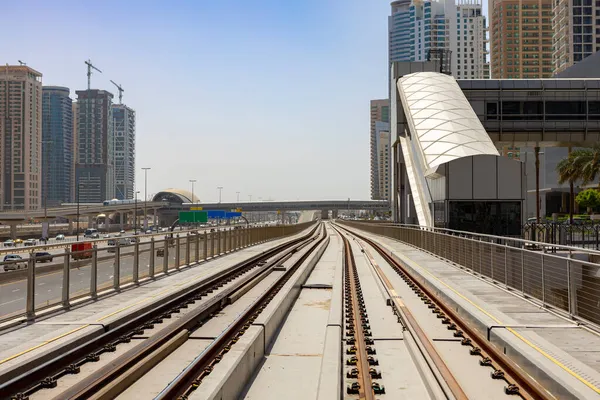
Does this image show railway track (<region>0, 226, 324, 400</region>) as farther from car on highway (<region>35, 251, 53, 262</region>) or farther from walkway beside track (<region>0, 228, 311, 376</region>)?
car on highway (<region>35, 251, 53, 262</region>)

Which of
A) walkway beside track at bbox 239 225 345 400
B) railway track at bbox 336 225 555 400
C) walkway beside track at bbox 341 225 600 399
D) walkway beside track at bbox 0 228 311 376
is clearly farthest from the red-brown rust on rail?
walkway beside track at bbox 0 228 311 376

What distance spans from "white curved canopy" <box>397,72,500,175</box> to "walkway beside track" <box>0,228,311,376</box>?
1079 inches

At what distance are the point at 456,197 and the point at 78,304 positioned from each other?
1000 inches

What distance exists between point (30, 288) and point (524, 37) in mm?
204945

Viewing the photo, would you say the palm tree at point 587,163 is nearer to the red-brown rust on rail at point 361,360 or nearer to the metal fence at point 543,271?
the metal fence at point 543,271

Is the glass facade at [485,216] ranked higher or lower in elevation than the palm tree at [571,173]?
lower

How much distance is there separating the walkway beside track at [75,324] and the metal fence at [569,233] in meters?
18.2

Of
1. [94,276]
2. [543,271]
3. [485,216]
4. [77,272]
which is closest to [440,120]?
[485,216]

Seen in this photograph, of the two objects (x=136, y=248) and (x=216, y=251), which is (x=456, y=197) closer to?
(x=216, y=251)

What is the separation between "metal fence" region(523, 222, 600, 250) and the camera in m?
25.9

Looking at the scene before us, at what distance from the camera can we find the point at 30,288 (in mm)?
10289

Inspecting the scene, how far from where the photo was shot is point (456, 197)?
110 ft

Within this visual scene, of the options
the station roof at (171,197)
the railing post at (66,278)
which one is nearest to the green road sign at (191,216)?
the railing post at (66,278)

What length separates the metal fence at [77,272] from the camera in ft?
32.2
